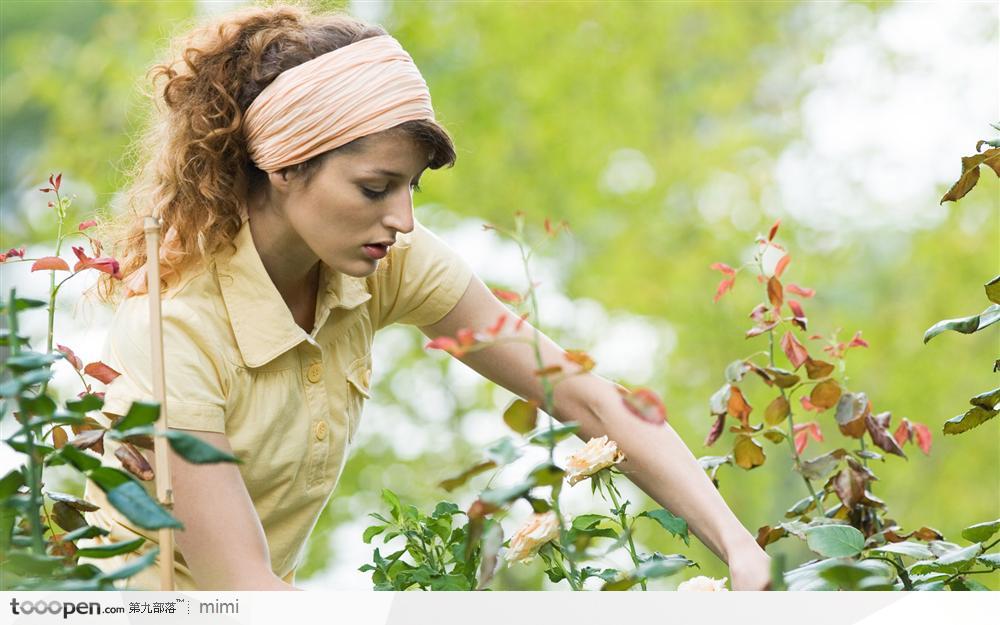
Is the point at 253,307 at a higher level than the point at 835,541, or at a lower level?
higher

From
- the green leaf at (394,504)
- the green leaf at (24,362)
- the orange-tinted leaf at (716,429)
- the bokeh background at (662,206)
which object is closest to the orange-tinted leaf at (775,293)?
the orange-tinted leaf at (716,429)

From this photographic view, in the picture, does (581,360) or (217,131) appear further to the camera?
(217,131)

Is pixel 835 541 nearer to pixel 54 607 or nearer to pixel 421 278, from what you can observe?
pixel 54 607

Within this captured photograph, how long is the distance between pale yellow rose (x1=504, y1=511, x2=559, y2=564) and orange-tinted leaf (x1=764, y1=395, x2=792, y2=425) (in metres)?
0.37

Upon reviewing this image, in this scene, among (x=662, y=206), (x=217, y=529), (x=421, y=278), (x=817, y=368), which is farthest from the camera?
(x=662, y=206)

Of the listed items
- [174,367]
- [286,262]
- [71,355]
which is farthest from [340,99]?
[71,355]

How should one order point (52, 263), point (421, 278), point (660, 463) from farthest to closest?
1. point (421, 278)
2. point (660, 463)
3. point (52, 263)

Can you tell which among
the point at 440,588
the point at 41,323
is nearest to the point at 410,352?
the point at 41,323

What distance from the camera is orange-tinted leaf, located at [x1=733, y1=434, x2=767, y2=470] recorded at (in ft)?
4.11

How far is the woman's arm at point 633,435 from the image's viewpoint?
1229 millimetres

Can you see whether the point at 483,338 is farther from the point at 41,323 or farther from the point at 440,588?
the point at 41,323

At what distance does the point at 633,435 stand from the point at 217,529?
55 centimetres

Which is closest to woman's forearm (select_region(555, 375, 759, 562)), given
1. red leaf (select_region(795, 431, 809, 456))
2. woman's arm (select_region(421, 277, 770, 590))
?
woman's arm (select_region(421, 277, 770, 590))

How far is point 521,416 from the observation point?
71 cm
